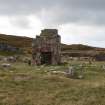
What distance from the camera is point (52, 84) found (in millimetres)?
27359

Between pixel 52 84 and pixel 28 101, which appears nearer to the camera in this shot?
pixel 28 101

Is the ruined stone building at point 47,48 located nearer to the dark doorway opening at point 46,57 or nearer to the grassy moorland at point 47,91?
the dark doorway opening at point 46,57

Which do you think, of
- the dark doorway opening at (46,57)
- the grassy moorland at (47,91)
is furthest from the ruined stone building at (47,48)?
the grassy moorland at (47,91)

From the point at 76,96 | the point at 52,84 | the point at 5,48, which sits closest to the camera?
the point at 76,96

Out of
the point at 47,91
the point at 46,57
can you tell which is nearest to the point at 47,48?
the point at 46,57

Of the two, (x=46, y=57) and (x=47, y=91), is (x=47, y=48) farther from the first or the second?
(x=47, y=91)

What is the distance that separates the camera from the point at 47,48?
50031 mm

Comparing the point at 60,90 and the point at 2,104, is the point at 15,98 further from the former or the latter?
the point at 60,90

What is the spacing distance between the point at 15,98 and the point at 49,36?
28203 mm

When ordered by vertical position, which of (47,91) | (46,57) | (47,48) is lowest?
(47,91)

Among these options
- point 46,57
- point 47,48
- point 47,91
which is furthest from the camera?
point 46,57

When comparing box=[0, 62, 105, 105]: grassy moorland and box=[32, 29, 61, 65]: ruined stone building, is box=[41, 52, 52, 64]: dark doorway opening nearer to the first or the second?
box=[32, 29, 61, 65]: ruined stone building

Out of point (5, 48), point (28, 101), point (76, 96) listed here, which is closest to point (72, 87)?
point (76, 96)

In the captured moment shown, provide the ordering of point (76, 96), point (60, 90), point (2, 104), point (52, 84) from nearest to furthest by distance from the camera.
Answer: point (2, 104), point (76, 96), point (60, 90), point (52, 84)
